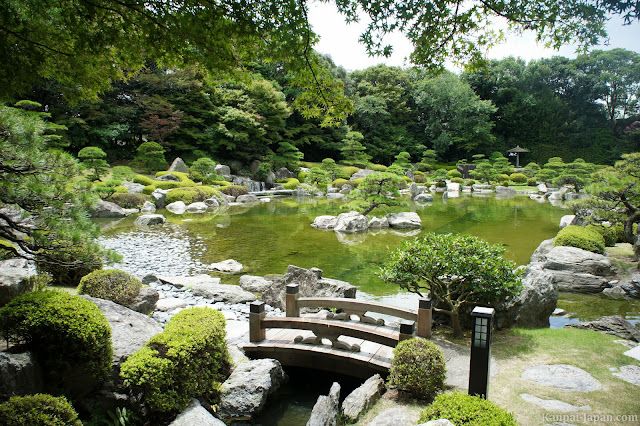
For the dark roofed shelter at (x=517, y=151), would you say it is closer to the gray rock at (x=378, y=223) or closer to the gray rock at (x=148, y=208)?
the gray rock at (x=378, y=223)

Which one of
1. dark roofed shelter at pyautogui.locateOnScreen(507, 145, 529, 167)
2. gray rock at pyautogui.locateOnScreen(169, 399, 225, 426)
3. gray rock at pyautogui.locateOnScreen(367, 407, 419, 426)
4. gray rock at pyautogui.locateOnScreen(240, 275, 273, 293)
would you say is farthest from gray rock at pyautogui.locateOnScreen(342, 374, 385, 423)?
dark roofed shelter at pyautogui.locateOnScreen(507, 145, 529, 167)

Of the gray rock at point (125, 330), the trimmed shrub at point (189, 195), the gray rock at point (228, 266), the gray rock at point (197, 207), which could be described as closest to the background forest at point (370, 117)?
the trimmed shrub at point (189, 195)

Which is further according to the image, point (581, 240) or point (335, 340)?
point (581, 240)

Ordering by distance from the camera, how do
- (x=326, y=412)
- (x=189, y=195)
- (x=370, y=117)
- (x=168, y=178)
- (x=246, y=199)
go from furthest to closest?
(x=370, y=117) → (x=246, y=199) → (x=168, y=178) → (x=189, y=195) → (x=326, y=412)

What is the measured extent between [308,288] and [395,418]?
3628 mm

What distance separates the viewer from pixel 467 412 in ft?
9.30

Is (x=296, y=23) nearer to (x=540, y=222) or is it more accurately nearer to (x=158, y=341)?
(x=158, y=341)

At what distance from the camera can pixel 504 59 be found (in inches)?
1486

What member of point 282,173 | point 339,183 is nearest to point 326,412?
point 339,183

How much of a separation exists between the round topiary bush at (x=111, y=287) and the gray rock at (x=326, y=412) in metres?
3.61

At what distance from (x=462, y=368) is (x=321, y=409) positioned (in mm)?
1755

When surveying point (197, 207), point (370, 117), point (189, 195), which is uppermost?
point (370, 117)

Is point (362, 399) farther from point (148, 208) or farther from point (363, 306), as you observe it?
point (148, 208)

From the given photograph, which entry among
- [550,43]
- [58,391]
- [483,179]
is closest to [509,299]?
[550,43]
